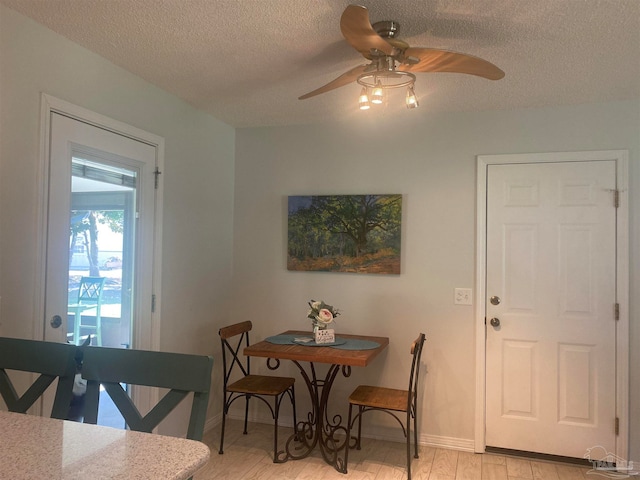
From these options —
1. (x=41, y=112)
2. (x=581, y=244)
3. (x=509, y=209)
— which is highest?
(x=41, y=112)

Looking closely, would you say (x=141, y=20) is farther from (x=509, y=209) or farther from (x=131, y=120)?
(x=509, y=209)

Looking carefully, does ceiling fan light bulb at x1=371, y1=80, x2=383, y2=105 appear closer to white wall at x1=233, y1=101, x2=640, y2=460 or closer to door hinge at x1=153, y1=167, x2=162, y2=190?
white wall at x1=233, y1=101, x2=640, y2=460

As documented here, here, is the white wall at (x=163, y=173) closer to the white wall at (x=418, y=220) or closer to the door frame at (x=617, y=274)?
the white wall at (x=418, y=220)

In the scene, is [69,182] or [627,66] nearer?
[69,182]

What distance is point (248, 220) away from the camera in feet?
13.0

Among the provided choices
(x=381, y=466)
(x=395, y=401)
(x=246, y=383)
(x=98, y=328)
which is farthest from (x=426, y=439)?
(x=98, y=328)

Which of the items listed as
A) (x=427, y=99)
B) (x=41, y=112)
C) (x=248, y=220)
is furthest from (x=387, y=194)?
(x=41, y=112)

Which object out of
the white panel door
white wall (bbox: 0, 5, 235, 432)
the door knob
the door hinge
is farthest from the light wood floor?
the door hinge

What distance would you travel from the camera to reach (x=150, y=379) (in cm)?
149

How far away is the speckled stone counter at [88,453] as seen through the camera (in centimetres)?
92

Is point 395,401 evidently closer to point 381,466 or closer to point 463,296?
point 381,466

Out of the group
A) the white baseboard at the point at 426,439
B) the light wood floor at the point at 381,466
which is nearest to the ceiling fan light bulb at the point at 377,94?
the light wood floor at the point at 381,466

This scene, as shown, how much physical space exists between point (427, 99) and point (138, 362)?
2.49m

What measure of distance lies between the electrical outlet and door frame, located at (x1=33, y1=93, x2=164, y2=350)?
2037mm
